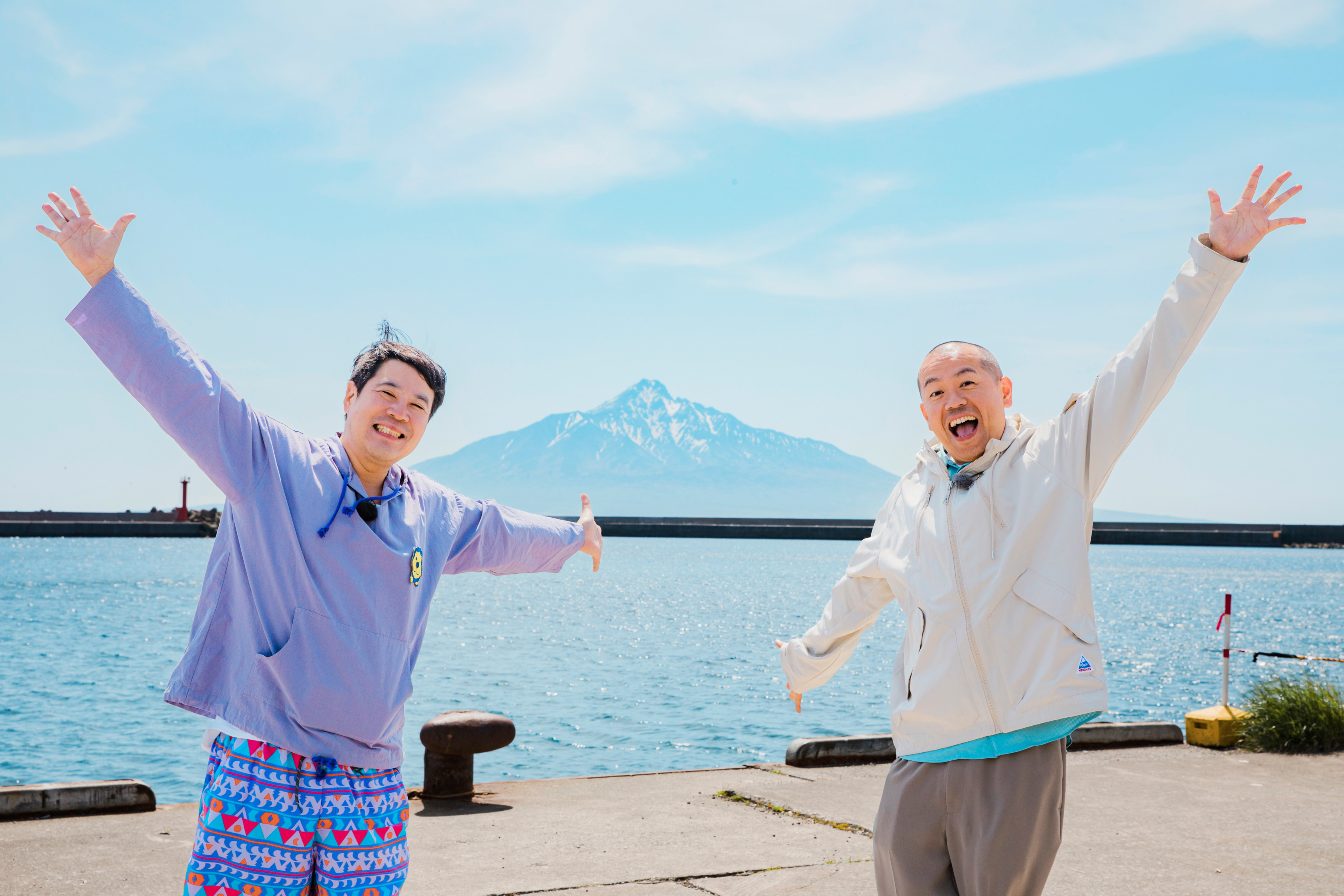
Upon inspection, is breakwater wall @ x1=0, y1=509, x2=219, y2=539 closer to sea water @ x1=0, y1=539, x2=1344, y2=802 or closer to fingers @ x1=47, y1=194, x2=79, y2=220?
sea water @ x1=0, y1=539, x2=1344, y2=802

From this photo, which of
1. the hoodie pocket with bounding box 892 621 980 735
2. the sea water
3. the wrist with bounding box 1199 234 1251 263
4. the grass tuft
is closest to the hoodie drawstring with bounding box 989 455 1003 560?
the hoodie pocket with bounding box 892 621 980 735

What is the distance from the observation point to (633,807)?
639cm

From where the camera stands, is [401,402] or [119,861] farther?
[119,861]

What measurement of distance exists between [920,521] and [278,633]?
5.54 ft

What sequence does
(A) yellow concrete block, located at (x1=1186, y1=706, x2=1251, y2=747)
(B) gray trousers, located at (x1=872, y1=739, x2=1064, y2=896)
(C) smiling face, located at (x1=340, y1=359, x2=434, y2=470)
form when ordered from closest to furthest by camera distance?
(C) smiling face, located at (x1=340, y1=359, x2=434, y2=470)
(B) gray trousers, located at (x1=872, y1=739, x2=1064, y2=896)
(A) yellow concrete block, located at (x1=1186, y1=706, x2=1251, y2=747)

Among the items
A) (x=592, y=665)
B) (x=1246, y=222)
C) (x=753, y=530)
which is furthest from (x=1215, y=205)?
(x=753, y=530)

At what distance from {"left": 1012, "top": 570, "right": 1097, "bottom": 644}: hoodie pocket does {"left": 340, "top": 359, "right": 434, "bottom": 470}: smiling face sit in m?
1.56

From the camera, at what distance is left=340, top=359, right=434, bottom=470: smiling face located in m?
2.54

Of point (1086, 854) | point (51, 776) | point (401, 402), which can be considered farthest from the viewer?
point (51, 776)

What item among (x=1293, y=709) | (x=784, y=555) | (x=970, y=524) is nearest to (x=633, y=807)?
(x=970, y=524)

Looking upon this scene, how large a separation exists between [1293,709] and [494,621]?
3266 cm

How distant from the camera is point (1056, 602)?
106 inches

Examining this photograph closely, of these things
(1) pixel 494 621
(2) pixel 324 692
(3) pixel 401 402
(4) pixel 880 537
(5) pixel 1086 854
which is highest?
(3) pixel 401 402

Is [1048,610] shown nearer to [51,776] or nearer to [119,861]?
[119,861]
